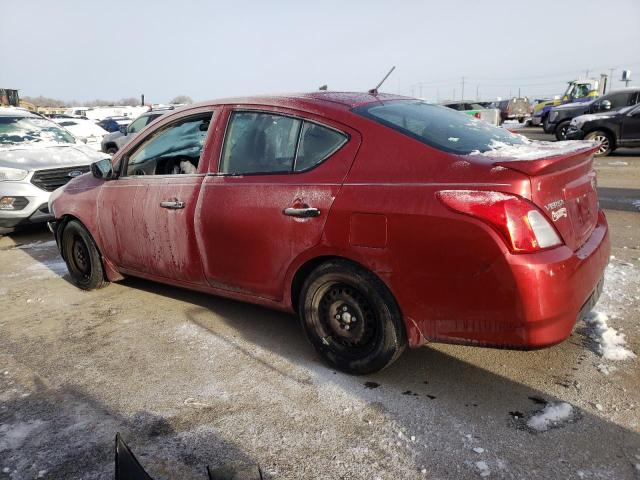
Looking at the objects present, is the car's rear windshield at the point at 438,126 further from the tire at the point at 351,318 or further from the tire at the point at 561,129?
the tire at the point at 561,129

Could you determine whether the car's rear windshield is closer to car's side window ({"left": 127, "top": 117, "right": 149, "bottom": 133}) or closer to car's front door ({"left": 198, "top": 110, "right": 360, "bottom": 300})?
car's front door ({"left": 198, "top": 110, "right": 360, "bottom": 300})

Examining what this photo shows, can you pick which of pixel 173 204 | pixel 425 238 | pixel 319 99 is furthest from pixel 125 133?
pixel 425 238

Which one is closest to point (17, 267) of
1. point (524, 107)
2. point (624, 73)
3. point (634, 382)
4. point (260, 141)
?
point (260, 141)

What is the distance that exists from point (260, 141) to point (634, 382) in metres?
2.59

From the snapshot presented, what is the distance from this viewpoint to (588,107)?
16.9 m

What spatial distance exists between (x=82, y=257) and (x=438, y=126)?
3561 millimetres

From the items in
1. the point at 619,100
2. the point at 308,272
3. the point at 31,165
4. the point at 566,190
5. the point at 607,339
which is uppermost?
the point at 619,100

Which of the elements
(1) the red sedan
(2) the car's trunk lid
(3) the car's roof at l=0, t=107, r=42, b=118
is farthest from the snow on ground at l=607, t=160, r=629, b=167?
(3) the car's roof at l=0, t=107, r=42, b=118

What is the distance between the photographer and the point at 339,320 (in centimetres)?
302

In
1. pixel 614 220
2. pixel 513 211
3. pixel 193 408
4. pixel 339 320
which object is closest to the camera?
pixel 513 211

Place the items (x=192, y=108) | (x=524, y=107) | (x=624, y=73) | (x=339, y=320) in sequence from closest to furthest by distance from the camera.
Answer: (x=339, y=320) → (x=192, y=108) → (x=524, y=107) → (x=624, y=73)

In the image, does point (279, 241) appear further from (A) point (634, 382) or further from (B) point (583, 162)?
(A) point (634, 382)

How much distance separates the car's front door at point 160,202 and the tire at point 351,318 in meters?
1.03

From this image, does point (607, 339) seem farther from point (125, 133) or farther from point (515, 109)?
→ point (515, 109)
